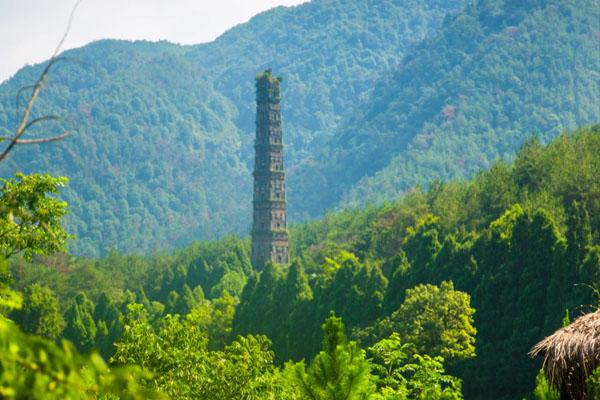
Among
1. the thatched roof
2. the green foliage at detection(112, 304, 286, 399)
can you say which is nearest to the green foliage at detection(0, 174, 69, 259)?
the thatched roof

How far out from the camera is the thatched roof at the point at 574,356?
692 inches

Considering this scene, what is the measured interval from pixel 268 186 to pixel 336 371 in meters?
103

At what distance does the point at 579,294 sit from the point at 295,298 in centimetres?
3036

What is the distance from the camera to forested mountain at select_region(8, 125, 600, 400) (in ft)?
114

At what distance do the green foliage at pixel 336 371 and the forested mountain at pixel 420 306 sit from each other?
0.18 feet

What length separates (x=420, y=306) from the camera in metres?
50.1

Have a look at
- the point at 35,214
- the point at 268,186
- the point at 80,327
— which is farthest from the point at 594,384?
the point at 268,186

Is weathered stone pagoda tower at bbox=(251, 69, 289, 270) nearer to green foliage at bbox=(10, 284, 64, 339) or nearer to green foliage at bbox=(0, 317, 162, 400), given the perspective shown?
green foliage at bbox=(10, 284, 64, 339)

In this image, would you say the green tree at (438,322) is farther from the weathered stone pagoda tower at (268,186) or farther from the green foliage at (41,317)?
the weathered stone pagoda tower at (268,186)

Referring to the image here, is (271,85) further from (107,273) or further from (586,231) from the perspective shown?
(586,231)

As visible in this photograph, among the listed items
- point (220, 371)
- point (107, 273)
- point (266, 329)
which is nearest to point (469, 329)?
point (220, 371)

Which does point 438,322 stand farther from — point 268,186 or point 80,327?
point 268,186

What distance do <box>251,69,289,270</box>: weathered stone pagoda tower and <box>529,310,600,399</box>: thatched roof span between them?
102137 mm

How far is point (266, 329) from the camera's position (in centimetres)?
7169
